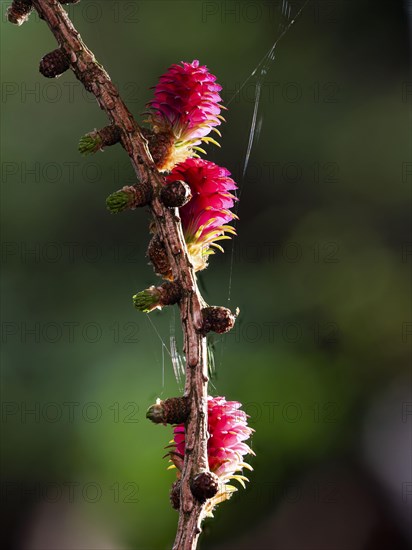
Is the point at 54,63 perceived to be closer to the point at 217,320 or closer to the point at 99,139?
the point at 99,139

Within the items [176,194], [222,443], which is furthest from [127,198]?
[222,443]

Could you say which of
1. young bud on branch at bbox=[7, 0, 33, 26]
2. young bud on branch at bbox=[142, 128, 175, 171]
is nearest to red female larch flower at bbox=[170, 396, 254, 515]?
young bud on branch at bbox=[142, 128, 175, 171]

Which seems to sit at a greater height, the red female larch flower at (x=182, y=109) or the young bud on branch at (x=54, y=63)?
the young bud on branch at (x=54, y=63)

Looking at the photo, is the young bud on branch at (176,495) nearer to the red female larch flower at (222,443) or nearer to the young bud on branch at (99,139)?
the red female larch flower at (222,443)

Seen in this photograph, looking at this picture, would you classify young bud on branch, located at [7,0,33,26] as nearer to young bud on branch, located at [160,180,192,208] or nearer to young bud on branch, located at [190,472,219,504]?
young bud on branch, located at [160,180,192,208]

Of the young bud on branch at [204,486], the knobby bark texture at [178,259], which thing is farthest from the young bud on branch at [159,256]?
the young bud on branch at [204,486]
